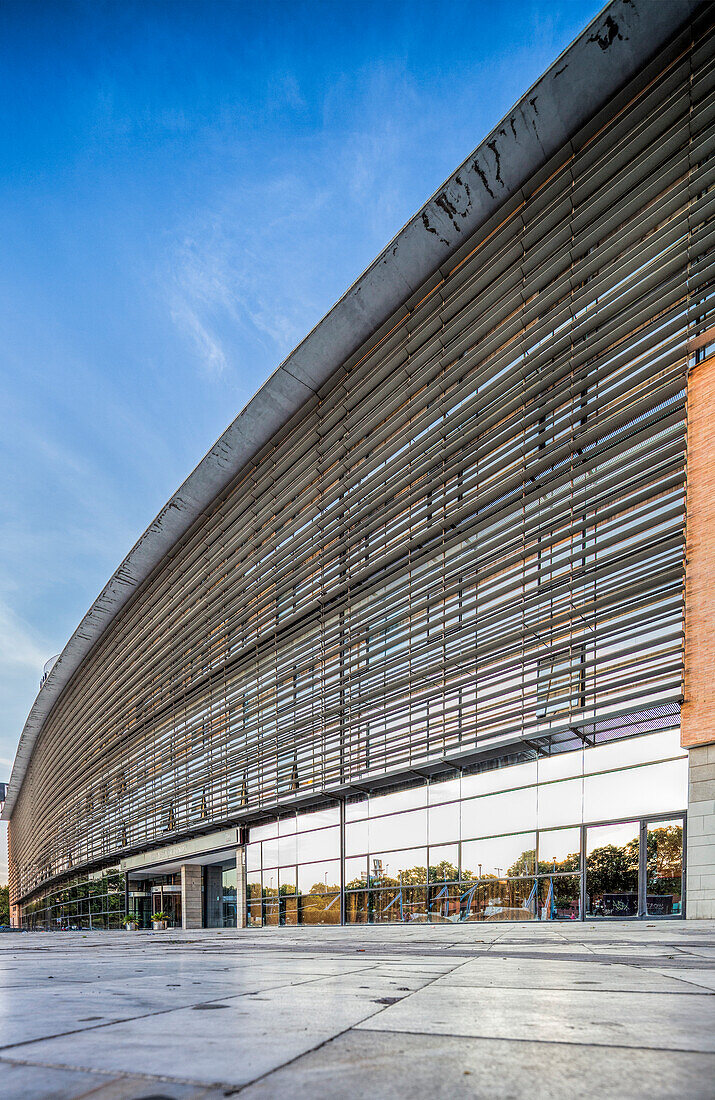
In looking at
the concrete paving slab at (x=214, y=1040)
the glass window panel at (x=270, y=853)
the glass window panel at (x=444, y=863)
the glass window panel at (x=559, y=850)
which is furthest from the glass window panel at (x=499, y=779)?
the concrete paving slab at (x=214, y=1040)

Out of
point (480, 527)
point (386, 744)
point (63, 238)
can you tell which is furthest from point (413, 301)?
point (63, 238)

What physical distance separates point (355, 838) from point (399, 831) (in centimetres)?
200

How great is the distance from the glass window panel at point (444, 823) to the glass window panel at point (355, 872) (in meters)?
2.96

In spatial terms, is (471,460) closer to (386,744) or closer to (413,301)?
(413,301)

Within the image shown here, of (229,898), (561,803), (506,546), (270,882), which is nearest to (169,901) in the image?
(229,898)

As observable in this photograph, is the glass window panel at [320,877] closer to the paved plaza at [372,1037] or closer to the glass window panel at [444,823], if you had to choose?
the glass window panel at [444,823]

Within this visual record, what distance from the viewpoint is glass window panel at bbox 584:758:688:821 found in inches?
523

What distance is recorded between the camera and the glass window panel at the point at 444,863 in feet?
56.8

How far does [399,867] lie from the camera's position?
740 inches

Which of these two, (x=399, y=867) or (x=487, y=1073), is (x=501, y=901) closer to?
(x=399, y=867)

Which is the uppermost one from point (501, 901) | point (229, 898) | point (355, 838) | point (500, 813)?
point (500, 813)

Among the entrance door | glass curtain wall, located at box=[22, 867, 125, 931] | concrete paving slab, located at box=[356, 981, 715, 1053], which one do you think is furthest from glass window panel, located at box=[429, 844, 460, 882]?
glass curtain wall, located at box=[22, 867, 125, 931]

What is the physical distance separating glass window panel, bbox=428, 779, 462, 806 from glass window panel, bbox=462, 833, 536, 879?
1109mm

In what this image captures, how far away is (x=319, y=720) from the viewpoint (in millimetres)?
21000
